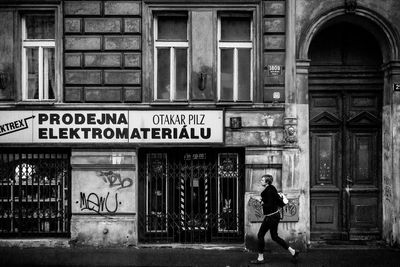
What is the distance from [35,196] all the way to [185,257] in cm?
390

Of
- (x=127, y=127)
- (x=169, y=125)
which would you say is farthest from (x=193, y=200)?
(x=127, y=127)

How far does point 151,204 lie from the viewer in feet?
40.0

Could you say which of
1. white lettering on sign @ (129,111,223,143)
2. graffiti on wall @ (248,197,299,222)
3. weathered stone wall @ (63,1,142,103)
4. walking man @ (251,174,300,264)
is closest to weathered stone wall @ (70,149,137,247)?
white lettering on sign @ (129,111,223,143)

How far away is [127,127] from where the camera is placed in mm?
11883

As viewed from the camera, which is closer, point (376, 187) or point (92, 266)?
point (92, 266)

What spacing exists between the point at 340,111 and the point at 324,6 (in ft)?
8.21

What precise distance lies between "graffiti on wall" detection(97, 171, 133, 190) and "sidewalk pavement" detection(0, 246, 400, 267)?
1423mm

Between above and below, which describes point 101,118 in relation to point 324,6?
below

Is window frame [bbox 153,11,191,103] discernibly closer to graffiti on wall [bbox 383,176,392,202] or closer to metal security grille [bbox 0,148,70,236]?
metal security grille [bbox 0,148,70,236]

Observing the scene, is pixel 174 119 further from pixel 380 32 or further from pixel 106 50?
pixel 380 32

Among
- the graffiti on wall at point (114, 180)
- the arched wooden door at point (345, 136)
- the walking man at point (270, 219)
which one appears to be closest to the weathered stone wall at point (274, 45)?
the arched wooden door at point (345, 136)

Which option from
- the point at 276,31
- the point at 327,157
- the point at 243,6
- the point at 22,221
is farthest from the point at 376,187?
the point at 22,221

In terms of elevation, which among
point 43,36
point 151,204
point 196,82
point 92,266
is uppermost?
point 43,36

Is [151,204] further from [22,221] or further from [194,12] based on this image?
[194,12]
